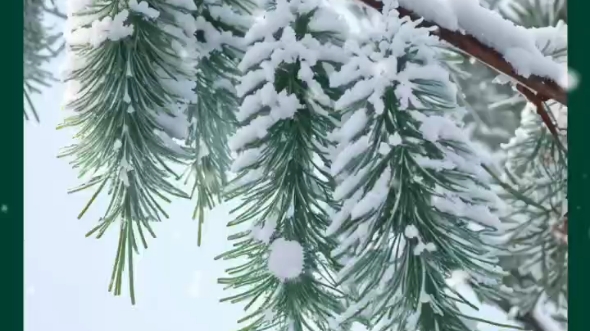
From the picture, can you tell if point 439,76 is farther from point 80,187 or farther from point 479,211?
point 80,187

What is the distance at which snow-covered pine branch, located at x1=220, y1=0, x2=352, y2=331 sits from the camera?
9.4 inches

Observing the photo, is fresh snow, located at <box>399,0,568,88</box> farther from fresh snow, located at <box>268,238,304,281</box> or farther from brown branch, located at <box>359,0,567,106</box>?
fresh snow, located at <box>268,238,304,281</box>

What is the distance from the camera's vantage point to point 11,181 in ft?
1.00

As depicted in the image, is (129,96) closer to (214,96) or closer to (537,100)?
(214,96)

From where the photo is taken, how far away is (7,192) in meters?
0.30

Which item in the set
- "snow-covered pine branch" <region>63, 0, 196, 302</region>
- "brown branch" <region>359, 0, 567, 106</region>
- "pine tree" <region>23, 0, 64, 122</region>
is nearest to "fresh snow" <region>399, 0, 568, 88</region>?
"brown branch" <region>359, 0, 567, 106</region>

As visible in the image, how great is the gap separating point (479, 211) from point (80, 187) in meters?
0.17

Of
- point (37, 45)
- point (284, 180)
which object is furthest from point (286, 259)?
point (37, 45)

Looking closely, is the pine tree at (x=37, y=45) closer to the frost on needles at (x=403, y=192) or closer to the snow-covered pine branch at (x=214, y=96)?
the snow-covered pine branch at (x=214, y=96)

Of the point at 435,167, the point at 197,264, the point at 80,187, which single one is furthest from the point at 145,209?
the point at 197,264

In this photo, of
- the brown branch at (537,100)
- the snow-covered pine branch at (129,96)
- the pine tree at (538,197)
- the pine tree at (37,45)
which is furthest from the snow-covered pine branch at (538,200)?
the pine tree at (37,45)

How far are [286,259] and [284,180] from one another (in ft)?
0.11

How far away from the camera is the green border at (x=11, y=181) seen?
29cm
